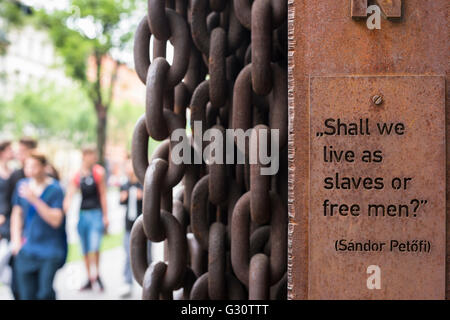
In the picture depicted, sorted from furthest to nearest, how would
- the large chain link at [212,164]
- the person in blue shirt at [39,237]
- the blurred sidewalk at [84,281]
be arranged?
1. the blurred sidewalk at [84,281]
2. the person in blue shirt at [39,237]
3. the large chain link at [212,164]

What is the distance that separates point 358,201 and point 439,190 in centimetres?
21

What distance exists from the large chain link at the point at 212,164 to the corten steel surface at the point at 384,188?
0.57 feet

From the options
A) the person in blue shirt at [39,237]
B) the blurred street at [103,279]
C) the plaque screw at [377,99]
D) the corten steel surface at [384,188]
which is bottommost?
the blurred street at [103,279]

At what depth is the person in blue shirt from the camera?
4469 millimetres

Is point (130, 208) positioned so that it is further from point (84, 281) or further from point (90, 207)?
point (84, 281)

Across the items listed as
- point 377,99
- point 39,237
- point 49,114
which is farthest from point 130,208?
point 49,114

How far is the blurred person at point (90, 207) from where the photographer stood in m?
6.21

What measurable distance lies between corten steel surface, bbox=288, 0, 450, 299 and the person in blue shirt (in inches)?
139

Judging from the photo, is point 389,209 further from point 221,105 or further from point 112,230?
point 112,230

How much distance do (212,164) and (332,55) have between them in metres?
0.53

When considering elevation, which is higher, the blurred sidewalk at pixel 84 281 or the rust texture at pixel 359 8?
the rust texture at pixel 359 8

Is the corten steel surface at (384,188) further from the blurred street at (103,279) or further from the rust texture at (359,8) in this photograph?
the blurred street at (103,279)

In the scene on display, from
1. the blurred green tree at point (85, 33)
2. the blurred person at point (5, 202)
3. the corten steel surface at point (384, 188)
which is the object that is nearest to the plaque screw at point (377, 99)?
the corten steel surface at point (384, 188)

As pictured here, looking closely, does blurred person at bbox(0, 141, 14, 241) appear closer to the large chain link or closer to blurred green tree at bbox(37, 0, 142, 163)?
the large chain link
